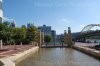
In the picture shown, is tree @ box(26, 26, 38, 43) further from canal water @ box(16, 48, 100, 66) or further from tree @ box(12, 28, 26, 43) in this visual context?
canal water @ box(16, 48, 100, 66)

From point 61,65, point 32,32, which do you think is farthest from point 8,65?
point 32,32

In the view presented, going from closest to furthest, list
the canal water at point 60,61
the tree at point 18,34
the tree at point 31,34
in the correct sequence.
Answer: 1. the canal water at point 60,61
2. the tree at point 18,34
3. the tree at point 31,34

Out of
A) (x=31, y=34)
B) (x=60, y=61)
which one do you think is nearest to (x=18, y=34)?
(x=31, y=34)

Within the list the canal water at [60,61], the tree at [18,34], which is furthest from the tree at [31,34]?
the canal water at [60,61]

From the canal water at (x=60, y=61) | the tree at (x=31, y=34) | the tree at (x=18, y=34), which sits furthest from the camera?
the tree at (x=31, y=34)

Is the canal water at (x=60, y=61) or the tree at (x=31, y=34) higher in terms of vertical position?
the tree at (x=31, y=34)

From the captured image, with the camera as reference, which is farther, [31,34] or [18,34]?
[31,34]

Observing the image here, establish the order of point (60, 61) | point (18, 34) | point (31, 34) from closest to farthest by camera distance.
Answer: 1. point (60, 61)
2. point (18, 34)
3. point (31, 34)

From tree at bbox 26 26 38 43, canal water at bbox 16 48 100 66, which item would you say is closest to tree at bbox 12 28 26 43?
tree at bbox 26 26 38 43

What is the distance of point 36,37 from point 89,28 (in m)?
60.9

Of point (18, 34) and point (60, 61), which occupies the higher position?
point (18, 34)

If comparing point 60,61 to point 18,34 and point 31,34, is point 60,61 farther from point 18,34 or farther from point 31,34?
point 31,34

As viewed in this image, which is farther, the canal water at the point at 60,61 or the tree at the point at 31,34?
the tree at the point at 31,34

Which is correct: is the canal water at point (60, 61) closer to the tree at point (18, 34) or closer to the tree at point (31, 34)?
the tree at point (18, 34)
